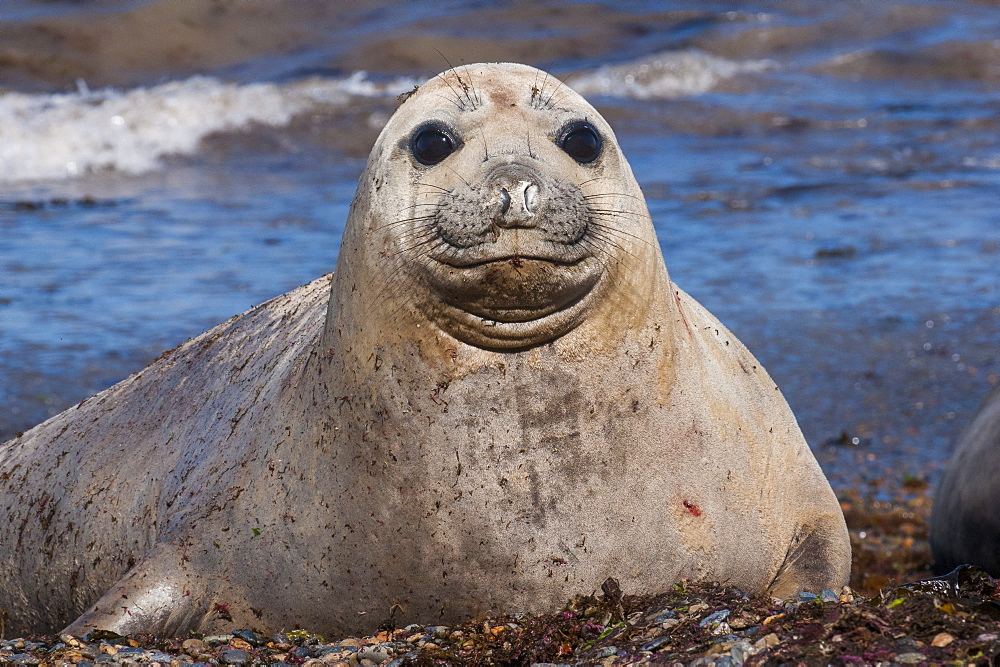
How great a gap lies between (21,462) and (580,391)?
2733mm

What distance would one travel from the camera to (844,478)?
6430mm

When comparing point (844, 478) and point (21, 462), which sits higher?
point (21, 462)

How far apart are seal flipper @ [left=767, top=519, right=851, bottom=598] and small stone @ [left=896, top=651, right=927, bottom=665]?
40.8 inches

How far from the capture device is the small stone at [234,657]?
A: 343 centimetres

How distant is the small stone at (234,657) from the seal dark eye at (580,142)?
64.1 inches

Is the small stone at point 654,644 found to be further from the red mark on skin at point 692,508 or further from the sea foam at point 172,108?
the sea foam at point 172,108

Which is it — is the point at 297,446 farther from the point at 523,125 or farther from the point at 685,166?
the point at 685,166

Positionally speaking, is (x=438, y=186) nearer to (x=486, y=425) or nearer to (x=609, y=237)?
(x=609, y=237)

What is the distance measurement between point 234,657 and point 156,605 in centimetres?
37

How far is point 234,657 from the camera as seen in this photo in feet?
11.3

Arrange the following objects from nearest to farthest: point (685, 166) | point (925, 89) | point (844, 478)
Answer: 1. point (844, 478)
2. point (685, 166)
3. point (925, 89)

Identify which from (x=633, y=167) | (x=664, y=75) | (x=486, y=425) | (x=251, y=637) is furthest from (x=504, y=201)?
(x=664, y=75)

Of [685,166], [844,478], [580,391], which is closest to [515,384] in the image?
[580,391]

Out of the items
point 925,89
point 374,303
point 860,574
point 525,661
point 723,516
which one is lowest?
point 860,574
